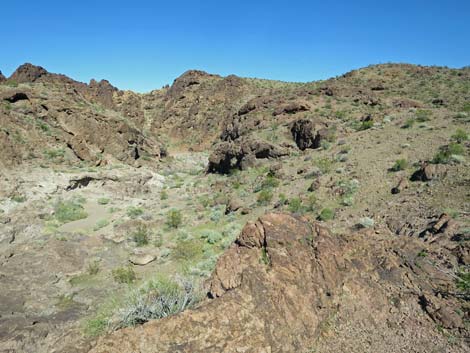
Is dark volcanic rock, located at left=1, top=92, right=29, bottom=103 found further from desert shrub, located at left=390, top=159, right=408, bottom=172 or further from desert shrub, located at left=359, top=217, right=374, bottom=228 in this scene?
desert shrub, located at left=390, top=159, right=408, bottom=172

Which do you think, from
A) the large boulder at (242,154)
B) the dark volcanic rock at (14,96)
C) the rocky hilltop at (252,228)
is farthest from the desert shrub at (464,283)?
the dark volcanic rock at (14,96)

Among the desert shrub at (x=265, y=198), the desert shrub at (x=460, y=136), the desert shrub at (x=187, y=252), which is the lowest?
the desert shrub at (x=187, y=252)

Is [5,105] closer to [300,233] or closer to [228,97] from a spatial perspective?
[300,233]

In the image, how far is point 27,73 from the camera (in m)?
38.7

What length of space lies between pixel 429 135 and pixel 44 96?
101ft

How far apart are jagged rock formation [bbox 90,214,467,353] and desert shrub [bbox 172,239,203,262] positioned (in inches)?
237

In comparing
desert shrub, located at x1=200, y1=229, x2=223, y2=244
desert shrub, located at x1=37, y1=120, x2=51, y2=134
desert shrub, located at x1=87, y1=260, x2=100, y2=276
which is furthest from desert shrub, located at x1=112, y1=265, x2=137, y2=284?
desert shrub, located at x1=37, y1=120, x2=51, y2=134

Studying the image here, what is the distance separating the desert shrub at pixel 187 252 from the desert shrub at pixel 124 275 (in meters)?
1.83

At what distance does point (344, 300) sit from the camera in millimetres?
5148

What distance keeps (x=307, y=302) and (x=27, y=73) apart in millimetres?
45961

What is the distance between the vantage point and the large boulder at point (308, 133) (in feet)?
71.8

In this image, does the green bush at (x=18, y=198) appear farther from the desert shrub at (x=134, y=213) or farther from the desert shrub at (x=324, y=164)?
the desert shrub at (x=324, y=164)

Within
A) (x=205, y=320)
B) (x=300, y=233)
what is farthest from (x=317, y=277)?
(x=205, y=320)

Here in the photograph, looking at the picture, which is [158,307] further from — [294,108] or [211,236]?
[294,108]
